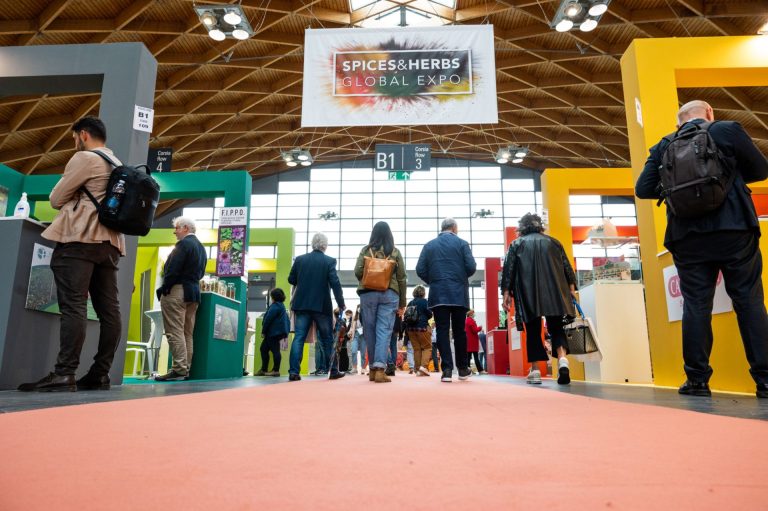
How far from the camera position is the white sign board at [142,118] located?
4.28 m

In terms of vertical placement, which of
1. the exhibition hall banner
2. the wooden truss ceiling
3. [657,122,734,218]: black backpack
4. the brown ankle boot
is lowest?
the brown ankle boot

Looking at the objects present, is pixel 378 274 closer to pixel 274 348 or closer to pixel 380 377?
pixel 380 377

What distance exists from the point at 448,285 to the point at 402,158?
19.0 ft

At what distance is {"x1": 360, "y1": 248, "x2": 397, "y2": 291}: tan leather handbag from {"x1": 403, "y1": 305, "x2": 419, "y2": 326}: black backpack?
245 centimetres

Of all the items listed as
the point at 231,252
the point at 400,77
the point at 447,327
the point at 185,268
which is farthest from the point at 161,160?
the point at 447,327

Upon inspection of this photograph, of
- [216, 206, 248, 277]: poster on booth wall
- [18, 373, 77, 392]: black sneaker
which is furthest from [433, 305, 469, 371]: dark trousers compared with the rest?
[216, 206, 248, 277]: poster on booth wall

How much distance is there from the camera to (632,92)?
4883 millimetres

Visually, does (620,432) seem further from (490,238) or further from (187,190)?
(490,238)

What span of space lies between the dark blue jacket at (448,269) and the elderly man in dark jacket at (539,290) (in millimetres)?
366

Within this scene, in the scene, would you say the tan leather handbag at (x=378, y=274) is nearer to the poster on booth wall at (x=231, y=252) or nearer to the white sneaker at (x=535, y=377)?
the white sneaker at (x=535, y=377)

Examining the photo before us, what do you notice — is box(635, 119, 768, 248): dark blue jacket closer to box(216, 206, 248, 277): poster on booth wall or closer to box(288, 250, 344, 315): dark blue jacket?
box(288, 250, 344, 315): dark blue jacket

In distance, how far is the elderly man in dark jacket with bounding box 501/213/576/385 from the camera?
163 inches

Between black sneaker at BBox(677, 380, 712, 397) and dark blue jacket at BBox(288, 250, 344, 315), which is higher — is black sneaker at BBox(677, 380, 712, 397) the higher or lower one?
the lower one

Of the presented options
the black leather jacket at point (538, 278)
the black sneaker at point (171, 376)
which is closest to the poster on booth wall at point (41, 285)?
the black sneaker at point (171, 376)
